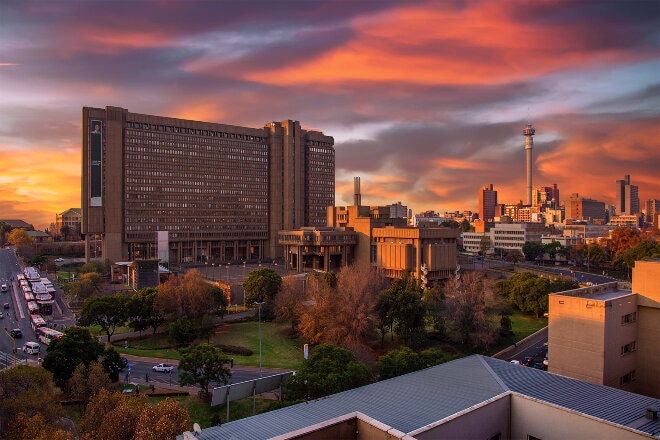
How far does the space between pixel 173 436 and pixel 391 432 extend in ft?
42.1

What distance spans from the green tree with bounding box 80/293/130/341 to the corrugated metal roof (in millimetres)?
43811

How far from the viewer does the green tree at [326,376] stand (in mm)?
32250

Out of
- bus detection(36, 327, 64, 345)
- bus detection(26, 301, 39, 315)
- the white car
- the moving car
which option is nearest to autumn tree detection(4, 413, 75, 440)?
the white car

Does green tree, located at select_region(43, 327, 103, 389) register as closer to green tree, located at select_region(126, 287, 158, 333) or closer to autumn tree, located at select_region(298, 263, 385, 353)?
green tree, located at select_region(126, 287, 158, 333)

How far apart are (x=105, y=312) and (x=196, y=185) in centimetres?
9056

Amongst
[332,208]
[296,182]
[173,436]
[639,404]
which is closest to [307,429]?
[173,436]

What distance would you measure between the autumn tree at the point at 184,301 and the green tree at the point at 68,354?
16.2 metres

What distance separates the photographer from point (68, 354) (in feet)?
130

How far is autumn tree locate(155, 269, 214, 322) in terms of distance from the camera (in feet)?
195

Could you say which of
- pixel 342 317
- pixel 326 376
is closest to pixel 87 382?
pixel 326 376

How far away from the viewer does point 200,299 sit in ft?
201

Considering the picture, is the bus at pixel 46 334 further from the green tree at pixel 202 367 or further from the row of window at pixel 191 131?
the row of window at pixel 191 131

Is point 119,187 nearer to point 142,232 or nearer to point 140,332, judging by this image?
point 142,232

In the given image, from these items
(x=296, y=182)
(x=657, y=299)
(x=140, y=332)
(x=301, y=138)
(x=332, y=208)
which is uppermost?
(x=301, y=138)
